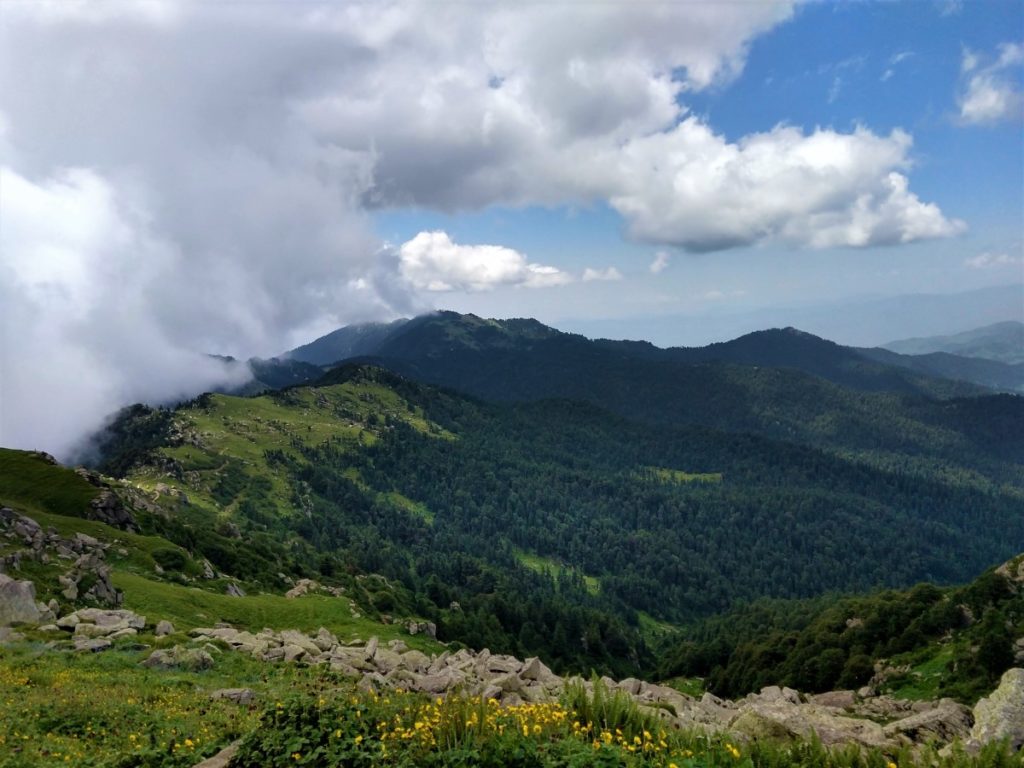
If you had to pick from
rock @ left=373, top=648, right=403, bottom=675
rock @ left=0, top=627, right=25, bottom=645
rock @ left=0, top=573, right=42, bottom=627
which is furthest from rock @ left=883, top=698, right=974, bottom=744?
rock @ left=0, top=573, right=42, bottom=627

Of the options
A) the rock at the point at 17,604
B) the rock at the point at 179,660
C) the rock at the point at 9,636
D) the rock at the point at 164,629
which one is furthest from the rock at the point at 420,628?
the rock at the point at 179,660

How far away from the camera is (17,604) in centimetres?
3528

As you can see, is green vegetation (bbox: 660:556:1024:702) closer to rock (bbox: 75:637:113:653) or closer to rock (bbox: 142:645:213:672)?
rock (bbox: 142:645:213:672)

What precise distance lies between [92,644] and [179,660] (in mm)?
6138

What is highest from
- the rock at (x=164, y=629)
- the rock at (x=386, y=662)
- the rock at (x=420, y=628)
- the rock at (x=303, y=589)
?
the rock at (x=164, y=629)

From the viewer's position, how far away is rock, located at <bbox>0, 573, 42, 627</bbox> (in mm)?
34519

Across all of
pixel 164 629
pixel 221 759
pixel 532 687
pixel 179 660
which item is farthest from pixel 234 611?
pixel 221 759

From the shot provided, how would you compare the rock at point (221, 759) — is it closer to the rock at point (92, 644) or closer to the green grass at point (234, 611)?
the rock at point (92, 644)

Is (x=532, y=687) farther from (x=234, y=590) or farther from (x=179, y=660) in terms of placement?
(x=234, y=590)

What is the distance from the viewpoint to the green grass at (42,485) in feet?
240

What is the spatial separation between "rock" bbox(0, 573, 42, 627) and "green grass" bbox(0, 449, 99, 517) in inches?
1671

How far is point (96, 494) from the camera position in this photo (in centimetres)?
7650

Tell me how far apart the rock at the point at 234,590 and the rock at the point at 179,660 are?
124 feet

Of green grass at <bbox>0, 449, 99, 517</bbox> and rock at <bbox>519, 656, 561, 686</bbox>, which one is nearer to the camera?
rock at <bbox>519, 656, 561, 686</bbox>
